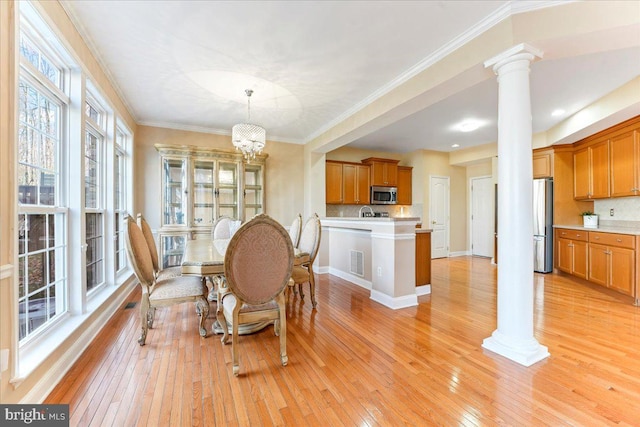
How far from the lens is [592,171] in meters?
4.43

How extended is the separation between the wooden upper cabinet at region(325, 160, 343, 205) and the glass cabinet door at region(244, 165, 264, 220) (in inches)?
58.2

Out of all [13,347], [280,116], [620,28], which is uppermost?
[280,116]

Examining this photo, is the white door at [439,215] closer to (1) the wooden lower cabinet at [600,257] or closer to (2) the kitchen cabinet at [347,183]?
(2) the kitchen cabinet at [347,183]

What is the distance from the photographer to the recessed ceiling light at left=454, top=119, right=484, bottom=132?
4426 millimetres

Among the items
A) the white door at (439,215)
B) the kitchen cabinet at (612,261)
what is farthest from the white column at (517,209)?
the white door at (439,215)

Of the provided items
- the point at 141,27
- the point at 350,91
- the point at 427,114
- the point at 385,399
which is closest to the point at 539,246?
the point at 427,114

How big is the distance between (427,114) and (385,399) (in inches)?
151

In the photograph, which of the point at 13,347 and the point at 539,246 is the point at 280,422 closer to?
the point at 13,347

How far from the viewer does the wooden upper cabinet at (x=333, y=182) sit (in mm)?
5797

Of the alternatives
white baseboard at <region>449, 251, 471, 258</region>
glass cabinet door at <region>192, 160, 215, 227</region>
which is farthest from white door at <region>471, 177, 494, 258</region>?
glass cabinet door at <region>192, 160, 215, 227</region>

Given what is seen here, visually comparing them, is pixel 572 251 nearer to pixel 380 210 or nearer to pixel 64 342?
pixel 380 210

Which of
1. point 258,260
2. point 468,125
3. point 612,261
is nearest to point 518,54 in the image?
point 258,260

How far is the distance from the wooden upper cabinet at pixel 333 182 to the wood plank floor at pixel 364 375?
3.20 meters

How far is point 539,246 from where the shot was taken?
4934 millimetres
